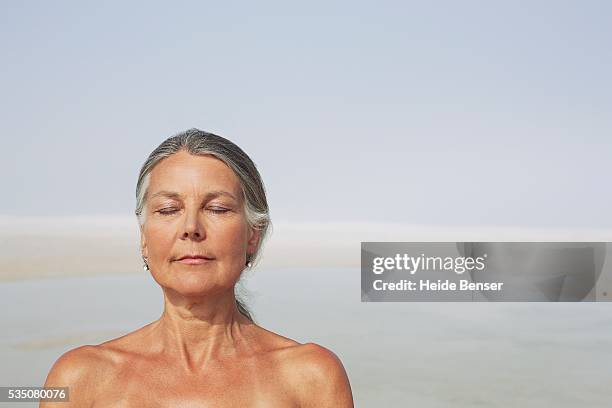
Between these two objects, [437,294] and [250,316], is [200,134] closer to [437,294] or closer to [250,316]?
[250,316]

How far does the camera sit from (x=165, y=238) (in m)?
2.91

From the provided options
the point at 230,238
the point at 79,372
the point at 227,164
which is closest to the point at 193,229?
the point at 230,238

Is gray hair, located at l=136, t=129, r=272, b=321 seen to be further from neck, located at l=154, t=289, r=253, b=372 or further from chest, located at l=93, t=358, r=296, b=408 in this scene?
chest, located at l=93, t=358, r=296, b=408

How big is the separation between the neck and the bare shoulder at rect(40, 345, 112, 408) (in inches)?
10.0

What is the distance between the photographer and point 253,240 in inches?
121

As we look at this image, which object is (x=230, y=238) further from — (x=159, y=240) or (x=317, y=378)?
(x=317, y=378)

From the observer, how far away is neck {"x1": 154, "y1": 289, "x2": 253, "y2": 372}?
9.73 ft

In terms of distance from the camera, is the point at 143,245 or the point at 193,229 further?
the point at 143,245

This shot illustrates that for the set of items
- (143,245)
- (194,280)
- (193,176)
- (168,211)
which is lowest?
(194,280)

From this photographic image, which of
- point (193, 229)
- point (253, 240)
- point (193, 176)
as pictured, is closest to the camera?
point (193, 229)

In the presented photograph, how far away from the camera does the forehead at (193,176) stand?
9.64 feet

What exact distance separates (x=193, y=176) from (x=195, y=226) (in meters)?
0.21

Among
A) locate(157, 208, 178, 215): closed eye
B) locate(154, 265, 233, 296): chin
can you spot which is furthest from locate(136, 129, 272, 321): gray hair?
locate(154, 265, 233, 296): chin

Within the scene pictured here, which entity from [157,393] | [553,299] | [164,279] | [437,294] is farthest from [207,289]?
[553,299]
